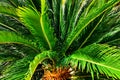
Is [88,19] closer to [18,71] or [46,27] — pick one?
[46,27]

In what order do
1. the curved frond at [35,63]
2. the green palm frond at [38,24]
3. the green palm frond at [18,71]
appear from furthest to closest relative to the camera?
the green palm frond at [18,71] → the green palm frond at [38,24] → the curved frond at [35,63]

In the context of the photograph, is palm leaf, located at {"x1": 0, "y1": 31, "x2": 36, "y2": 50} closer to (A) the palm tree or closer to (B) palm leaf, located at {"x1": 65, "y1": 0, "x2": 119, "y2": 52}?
(A) the palm tree

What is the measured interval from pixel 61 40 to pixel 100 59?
1.20m

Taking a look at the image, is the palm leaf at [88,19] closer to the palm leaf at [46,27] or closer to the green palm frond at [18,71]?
the palm leaf at [46,27]

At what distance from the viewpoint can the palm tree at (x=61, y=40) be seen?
154 inches

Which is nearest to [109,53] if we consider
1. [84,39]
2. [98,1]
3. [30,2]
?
[84,39]

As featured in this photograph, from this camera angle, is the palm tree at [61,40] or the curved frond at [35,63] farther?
the palm tree at [61,40]

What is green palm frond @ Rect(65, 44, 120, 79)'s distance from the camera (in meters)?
3.68

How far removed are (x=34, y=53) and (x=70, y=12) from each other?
3.35ft

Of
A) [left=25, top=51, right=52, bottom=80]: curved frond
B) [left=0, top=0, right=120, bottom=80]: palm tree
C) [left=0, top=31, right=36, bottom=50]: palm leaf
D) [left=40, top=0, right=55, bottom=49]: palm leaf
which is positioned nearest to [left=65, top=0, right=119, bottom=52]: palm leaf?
[left=0, top=0, right=120, bottom=80]: palm tree

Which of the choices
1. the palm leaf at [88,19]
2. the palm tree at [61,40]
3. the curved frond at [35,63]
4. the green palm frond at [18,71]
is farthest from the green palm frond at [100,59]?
the green palm frond at [18,71]

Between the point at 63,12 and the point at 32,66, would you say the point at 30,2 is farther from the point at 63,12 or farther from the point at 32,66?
the point at 32,66

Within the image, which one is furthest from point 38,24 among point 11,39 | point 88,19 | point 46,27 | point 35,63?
point 88,19

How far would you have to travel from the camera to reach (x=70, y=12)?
206 inches
